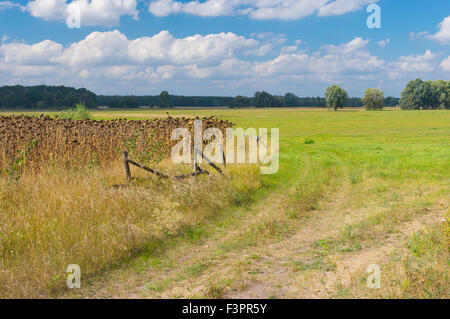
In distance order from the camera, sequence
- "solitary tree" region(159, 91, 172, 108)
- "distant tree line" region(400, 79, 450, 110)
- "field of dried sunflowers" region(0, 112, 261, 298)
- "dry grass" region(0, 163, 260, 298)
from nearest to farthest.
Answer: "dry grass" region(0, 163, 260, 298), "field of dried sunflowers" region(0, 112, 261, 298), "distant tree line" region(400, 79, 450, 110), "solitary tree" region(159, 91, 172, 108)

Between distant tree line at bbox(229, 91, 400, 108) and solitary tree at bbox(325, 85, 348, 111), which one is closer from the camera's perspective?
solitary tree at bbox(325, 85, 348, 111)

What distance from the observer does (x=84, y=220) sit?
8.20m

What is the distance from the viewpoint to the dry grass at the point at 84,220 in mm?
6434

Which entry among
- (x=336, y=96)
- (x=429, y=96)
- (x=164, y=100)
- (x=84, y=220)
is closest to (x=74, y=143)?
(x=84, y=220)

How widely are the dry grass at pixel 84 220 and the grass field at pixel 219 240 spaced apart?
0.03m

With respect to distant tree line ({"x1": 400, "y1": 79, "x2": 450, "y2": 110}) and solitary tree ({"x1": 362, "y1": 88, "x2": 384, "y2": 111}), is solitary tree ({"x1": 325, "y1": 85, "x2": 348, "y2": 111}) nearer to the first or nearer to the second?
solitary tree ({"x1": 362, "y1": 88, "x2": 384, "y2": 111})

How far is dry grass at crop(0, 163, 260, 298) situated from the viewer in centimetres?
643

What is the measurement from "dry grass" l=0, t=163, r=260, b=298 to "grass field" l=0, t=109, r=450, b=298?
29mm

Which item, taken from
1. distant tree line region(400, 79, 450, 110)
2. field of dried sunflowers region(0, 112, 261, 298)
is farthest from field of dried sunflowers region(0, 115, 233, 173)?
distant tree line region(400, 79, 450, 110)

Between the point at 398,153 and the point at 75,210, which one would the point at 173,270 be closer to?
the point at 75,210

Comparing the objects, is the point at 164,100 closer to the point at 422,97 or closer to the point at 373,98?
the point at 373,98

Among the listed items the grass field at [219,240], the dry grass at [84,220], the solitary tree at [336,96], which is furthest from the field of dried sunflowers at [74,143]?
the solitary tree at [336,96]

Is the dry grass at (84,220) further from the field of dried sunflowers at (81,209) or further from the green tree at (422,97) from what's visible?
the green tree at (422,97)

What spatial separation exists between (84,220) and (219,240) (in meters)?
3.05
